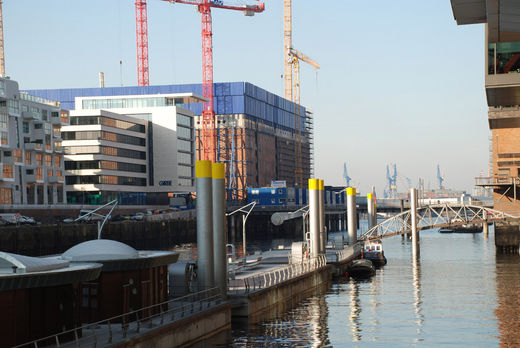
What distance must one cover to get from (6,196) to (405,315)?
10753 centimetres

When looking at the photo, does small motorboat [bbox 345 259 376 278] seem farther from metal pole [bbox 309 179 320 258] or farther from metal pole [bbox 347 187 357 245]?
metal pole [bbox 347 187 357 245]

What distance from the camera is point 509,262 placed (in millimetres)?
103438

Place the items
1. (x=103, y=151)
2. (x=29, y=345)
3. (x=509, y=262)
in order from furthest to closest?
(x=103, y=151) → (x=509, y=262) → (x=29, y=345)

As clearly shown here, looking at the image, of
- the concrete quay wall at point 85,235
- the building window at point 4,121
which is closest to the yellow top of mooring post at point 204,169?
the concrete quay wall at point 85,235

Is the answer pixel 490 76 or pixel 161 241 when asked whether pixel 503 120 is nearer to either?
pixel 490 76

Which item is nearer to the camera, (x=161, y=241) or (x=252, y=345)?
(x=252, y=345)

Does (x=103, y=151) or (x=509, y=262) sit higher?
(x=103, y=151)

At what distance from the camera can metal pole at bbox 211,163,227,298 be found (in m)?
48.3

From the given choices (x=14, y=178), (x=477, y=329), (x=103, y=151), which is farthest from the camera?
(x=103, y=151)

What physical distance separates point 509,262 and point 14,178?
88884 millimetres

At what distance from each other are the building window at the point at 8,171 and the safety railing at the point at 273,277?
83.2 meters

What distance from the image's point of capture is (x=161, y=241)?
16338cm

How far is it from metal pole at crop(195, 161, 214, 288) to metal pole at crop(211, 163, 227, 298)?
31.7 inches

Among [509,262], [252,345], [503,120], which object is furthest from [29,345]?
[509,262]
